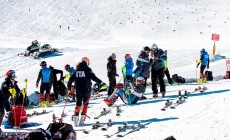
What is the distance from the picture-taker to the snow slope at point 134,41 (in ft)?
36.5

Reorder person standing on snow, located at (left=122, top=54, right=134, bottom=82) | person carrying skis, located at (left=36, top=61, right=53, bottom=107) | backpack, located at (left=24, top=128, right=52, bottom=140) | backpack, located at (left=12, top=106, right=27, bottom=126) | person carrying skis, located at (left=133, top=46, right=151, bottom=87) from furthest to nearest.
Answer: person carrying skis, located at (left=36, top=61, right=53, bottom=107) < person standing on snow, located at (left=122, top=54, right=134, bottom=82) < person carrying skis, located at (left=133, top=46, right=151, bottom=87) < backpack, located at (left=12, top=106, right=27, bottom=126) < backpack, located at (left=24, top=128, right=52, bottom=140)

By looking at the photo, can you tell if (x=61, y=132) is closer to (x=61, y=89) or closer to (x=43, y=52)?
(x=61, y=89)

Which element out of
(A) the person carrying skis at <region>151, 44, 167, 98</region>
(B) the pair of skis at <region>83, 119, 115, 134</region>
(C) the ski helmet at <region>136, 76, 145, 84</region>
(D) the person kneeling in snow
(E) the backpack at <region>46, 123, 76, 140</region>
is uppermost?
(A) the person carrying skis at <region>151, 44, 167, 98</region>

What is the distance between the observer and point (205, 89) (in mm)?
16016

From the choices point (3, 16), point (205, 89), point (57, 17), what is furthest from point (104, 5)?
point (205, 89)

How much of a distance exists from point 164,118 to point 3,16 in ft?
156

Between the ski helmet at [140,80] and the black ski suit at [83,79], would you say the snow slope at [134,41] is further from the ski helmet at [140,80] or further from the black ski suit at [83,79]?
the black ski suit at [83,79]

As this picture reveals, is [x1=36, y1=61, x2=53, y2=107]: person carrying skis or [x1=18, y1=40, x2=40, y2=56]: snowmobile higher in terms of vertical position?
[x1=18, y1=40, x2=40, y2=56]: snowmobile

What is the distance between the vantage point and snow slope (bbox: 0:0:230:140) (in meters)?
11.1

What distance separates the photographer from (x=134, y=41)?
4306 centimetres

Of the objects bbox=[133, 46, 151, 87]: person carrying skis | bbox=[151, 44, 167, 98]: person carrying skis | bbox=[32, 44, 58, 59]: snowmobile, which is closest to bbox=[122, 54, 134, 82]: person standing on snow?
bbox=[133, 46, 151, 87]: person carrying skis

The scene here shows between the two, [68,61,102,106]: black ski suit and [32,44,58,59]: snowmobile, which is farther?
[32,44,58,59]: snowmobile

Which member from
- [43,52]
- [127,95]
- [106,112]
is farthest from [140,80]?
[43,52]

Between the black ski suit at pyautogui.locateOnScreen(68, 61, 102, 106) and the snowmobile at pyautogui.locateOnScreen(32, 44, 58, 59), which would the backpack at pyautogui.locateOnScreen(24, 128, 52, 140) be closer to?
the black ski suit at pyautogui.locateOnScreen(68, 61, 102, 106)
